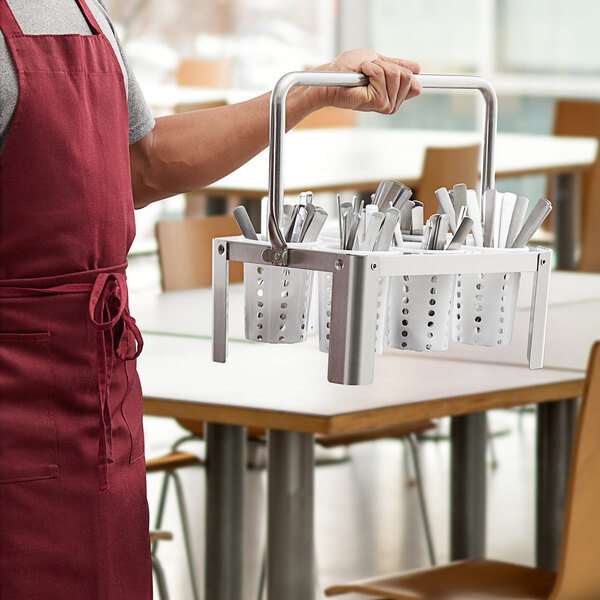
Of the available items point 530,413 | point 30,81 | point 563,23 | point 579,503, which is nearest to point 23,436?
point 30,81

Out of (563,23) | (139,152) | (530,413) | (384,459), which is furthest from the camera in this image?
(563,23)

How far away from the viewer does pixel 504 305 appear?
1262 mm

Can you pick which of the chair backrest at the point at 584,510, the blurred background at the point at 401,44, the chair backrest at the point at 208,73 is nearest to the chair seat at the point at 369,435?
the chair backrest at the point at 584,510

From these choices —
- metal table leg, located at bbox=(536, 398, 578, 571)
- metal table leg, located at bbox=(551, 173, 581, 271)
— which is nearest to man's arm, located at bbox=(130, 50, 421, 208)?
metal table leg, located at bbox=(536, 398, 578, 571)

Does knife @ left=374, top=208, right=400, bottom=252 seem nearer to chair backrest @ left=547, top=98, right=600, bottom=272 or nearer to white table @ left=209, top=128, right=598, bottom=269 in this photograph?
white table @ left=209, top=128, right=598, bottom=269

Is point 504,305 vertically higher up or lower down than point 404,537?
higher up

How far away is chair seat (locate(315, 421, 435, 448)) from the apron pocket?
1.51 m

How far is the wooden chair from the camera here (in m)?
1.78

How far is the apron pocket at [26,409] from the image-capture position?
1522mm

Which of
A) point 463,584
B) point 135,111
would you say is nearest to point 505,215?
point 135,111

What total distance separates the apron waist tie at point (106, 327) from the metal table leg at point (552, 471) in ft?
3.57

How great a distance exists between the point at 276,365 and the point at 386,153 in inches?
115

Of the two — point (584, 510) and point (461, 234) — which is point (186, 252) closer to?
point (584, 510)

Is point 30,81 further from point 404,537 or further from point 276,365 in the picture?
point 404,537
